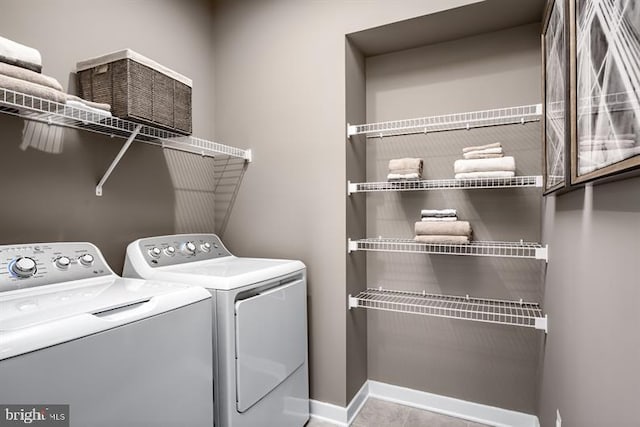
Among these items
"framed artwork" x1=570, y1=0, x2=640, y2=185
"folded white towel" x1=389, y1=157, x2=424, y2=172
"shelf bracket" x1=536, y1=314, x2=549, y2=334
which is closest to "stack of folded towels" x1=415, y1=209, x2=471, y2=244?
"folded white towel" x1=389, y1=157, x2=424, y2=172

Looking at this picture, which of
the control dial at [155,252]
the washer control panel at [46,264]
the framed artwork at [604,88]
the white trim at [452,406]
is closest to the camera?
the framed artwork at [604,88]

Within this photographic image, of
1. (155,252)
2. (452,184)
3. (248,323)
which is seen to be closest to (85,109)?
(155,252)

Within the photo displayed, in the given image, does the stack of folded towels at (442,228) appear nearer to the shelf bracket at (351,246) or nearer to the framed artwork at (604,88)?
the shelf bracket at (351,246)

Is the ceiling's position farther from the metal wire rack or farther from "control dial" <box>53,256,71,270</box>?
"control dial" <box>53,256,71,270</box>

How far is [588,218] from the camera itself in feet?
3.33

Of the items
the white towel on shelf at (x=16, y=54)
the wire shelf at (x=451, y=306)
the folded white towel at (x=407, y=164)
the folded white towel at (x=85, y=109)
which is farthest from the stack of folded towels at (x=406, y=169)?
the white towel on shelf at (x=16, y=54)

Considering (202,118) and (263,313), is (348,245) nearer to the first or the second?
(263,313)

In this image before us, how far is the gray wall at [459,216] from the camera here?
197cm

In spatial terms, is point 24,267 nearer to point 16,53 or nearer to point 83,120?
point 83,120

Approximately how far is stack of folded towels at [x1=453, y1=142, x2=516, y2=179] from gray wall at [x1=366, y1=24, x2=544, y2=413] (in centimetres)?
24

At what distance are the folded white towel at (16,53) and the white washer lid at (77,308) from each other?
77cm

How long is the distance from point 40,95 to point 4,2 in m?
0.57

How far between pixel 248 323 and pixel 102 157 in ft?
3.52

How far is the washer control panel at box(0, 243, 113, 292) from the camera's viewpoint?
1.27 meters
